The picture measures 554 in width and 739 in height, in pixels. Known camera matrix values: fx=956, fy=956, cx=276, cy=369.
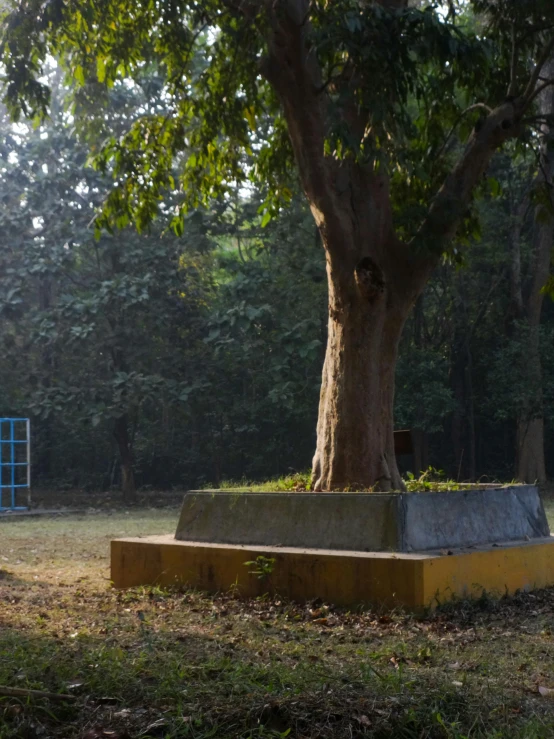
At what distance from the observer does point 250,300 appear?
2216 cm

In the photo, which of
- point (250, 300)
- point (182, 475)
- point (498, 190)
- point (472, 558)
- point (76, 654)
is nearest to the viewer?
point (76, 654)

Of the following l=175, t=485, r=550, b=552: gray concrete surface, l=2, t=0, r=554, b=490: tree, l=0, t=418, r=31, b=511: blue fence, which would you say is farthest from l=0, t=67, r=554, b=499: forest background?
l=175, t=485, r=550, b=552: gray concrete surface

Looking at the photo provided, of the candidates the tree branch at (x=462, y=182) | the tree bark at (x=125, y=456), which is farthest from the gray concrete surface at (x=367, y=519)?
the tree bark at (x=125, y=456)

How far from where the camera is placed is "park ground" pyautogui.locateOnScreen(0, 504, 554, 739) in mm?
3717

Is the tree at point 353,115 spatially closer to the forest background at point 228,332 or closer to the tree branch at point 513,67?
the tree branch at point 513,67

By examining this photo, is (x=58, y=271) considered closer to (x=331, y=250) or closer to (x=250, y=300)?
(x=250, y=300)

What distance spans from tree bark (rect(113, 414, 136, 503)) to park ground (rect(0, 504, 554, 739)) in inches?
589

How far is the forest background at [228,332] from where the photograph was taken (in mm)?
21812

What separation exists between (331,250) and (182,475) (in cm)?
1805

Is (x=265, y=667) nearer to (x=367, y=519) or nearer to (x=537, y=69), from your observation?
(x=367, y=519)

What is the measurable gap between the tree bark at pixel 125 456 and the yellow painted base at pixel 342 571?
1487 cm

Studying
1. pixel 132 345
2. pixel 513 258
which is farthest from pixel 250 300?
pixel 513 258

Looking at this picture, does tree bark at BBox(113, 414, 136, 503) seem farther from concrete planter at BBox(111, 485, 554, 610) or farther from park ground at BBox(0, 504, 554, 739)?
park ground at BBox(0, 504, 554, 739)

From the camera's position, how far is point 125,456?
2334 centimetres
